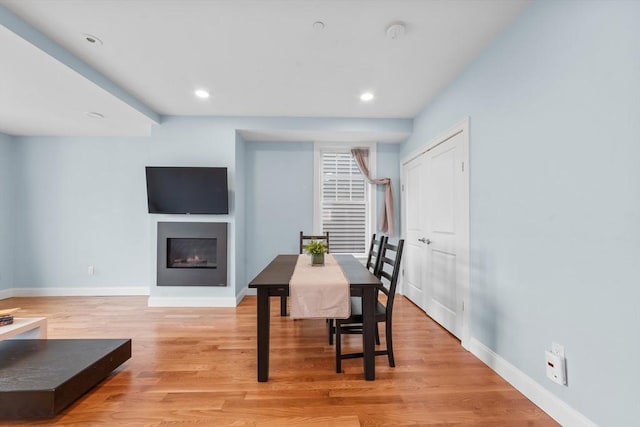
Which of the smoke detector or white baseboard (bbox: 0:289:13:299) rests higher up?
the smoke detector

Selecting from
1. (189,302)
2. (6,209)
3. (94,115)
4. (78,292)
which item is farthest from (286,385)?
(6,209)

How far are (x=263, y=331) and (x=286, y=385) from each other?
40 centimetres

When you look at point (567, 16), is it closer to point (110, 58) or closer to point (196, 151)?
point (110, 58)

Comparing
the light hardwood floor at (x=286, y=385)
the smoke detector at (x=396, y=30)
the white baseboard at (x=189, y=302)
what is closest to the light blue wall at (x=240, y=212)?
the white baseboard at (x=189, y=302)

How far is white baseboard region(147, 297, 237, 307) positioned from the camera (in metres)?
3.56

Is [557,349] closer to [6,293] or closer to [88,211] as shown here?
[88,211]

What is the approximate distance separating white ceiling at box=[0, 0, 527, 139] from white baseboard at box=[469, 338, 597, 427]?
239cm

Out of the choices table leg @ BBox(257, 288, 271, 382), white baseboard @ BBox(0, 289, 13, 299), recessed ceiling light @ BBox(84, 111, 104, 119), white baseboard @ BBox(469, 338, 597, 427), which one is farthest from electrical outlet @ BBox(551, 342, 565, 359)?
white baseboard @ BBox(0, 289, 13, 299)

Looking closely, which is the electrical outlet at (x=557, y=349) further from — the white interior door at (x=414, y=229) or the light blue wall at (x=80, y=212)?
the light blue wall at (x=80, y=212)

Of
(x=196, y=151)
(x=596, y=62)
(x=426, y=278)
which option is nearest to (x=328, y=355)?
(x=426, y=278)

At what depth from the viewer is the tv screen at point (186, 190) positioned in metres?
3.48

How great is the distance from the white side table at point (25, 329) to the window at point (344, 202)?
10.4ft

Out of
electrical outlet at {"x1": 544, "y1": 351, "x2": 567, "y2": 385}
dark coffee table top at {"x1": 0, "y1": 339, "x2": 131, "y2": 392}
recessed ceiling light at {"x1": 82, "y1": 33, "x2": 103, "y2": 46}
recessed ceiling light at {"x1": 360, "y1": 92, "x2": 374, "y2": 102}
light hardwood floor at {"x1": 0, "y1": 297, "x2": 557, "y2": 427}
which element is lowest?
light hardwood floor at {"x1": 0, "y1": 297, "x2": 557, "y2": 427}

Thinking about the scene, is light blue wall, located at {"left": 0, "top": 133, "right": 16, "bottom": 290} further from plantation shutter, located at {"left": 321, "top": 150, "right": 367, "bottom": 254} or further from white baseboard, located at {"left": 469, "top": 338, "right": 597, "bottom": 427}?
white baseboard, located at {"left": 469, "top": 338, "right": 597, "bottom": 427}
